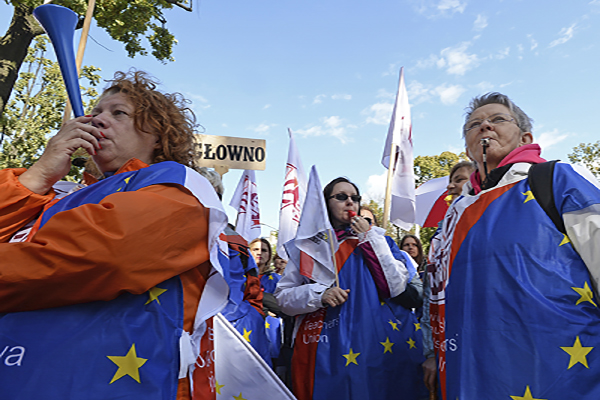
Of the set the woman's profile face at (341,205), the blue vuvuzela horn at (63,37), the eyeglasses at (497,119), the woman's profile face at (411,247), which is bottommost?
the woman's profile face at (411,247)

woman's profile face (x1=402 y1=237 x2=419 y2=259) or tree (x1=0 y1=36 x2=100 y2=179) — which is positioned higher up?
tree (x1=0 y1=36 x2=100 y2=179)

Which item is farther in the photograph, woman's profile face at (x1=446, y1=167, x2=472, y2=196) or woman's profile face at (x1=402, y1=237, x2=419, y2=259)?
woman's profile face at (x1=402, y1=237, x2=419, y2=259)

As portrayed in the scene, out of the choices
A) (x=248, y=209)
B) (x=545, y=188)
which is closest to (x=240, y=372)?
(x=545, y=188)

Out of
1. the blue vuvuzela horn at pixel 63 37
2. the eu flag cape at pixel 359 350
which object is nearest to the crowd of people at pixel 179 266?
the blue vuvuzela horn at pixel 63 37

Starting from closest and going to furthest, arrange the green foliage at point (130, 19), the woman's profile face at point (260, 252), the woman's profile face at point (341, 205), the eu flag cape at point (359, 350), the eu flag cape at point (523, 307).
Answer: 1. the eu flag cape at point (523, 307)
2. the eu flag cape at point (359, 350)
3. the woman's profile face at point (341, 205)
4. the woman's profile face at point (260, 252)
5. the green foliage at point (130, 19)

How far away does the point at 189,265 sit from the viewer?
4.49 feet

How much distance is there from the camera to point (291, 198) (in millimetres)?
5414

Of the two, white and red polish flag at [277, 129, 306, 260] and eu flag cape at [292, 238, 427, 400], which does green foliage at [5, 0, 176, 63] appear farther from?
eu flag cape at [292, 238, 427, 400]

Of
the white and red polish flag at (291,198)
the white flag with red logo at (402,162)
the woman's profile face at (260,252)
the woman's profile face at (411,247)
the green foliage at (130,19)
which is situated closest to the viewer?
the white and red polish flag at (291,198)

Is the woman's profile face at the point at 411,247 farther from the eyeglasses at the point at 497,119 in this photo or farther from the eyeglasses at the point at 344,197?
the eyeglasses at the point at 497,119

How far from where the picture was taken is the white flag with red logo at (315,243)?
132 inches

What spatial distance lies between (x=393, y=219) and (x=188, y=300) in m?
5.31

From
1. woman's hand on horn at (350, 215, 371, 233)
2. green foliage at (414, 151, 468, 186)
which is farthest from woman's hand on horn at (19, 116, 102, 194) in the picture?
green foliage at (414, 151, 468, 186)

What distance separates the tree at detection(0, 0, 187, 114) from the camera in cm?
734
